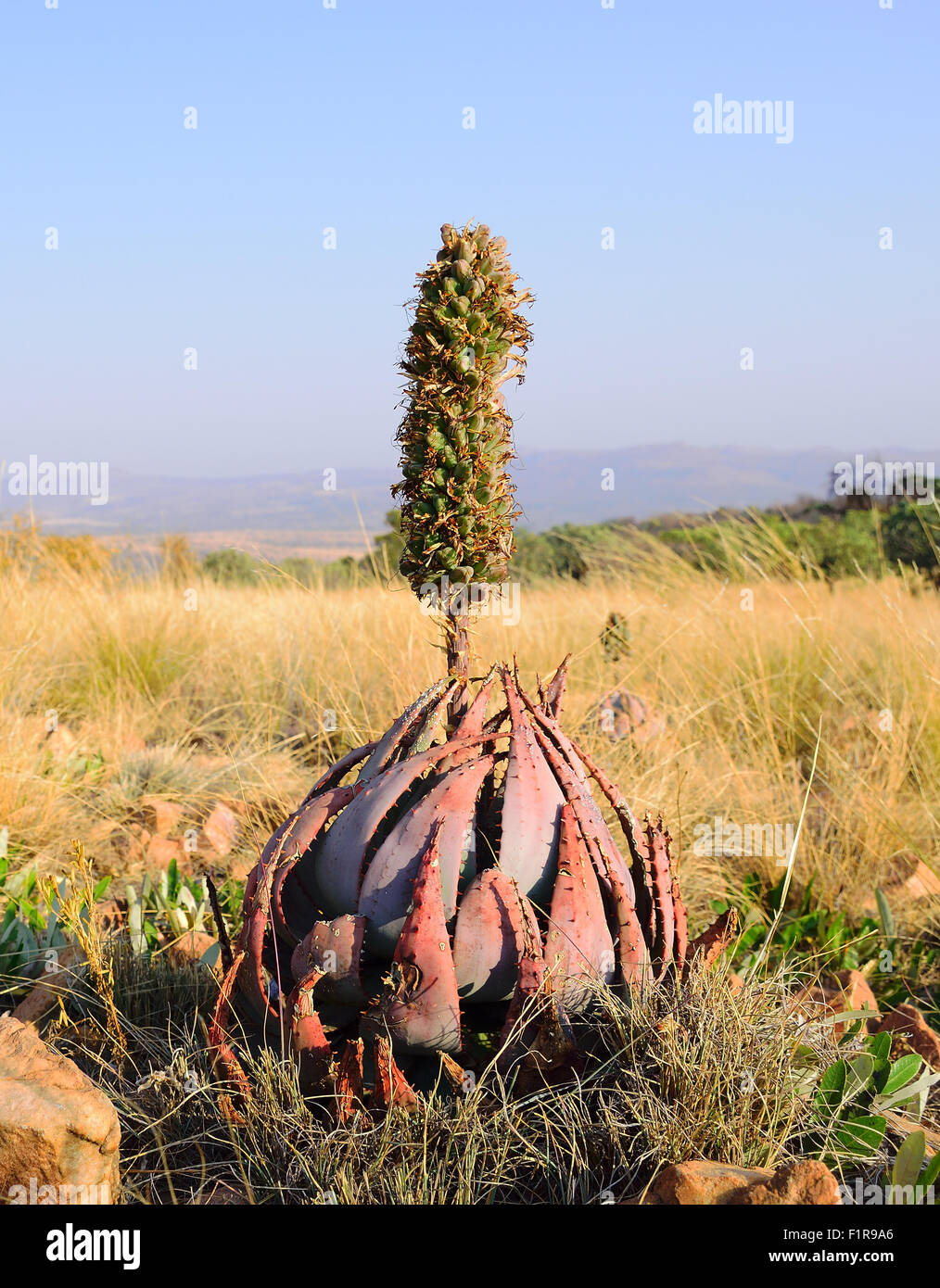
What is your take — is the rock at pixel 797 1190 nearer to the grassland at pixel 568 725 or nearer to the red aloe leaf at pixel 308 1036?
the grassland at pixel 568 725

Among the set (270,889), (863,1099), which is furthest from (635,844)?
(863,1099)

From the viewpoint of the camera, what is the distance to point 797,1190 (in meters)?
1.67

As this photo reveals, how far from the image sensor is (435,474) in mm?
1914

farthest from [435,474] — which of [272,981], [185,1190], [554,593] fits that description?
[554,593]

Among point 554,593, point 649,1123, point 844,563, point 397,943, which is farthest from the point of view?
point 844,563

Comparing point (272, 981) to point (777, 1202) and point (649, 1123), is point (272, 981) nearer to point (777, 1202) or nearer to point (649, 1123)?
point (649, 1123)

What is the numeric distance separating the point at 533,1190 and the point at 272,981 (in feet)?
2.25

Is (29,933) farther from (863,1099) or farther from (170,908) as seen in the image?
(863,1099)

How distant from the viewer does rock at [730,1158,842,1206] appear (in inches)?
65.6

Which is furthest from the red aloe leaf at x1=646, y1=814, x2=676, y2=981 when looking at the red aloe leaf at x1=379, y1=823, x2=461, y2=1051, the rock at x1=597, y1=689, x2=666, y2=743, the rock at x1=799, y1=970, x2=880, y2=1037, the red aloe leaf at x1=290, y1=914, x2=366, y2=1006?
the rock at x1=597, y1=689, x2=666, y2=743

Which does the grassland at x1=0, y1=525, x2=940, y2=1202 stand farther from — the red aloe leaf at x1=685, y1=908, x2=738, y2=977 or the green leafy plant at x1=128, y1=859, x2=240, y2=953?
the green leafy plant at x1=128, y1=859, x2=240, y2=953

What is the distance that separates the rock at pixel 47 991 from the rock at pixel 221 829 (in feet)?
4.57
